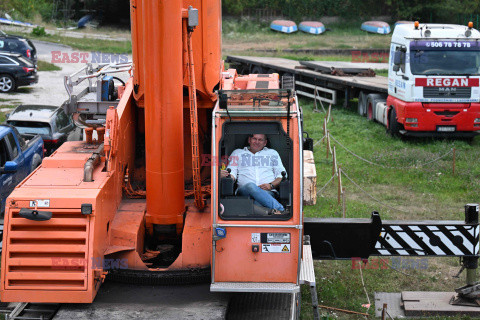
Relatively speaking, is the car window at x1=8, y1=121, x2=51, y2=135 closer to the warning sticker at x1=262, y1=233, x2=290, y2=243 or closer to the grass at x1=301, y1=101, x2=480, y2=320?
the grass at x1=301, y1=101, x2=480, y2=320

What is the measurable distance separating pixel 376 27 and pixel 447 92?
33410mm

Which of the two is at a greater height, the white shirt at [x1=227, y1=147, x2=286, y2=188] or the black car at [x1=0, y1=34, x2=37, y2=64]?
the white shirt at [x1=227, y1=147, x2=286, y2=188]

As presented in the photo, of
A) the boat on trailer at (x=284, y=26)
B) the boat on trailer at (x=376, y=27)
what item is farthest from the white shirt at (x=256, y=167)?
the boat on trailer at (x=376, y=27)

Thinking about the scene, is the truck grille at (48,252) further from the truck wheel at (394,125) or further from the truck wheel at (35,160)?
the truck wheel at (394,125)

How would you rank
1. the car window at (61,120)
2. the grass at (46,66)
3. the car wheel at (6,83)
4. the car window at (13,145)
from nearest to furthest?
the car window at (13,145), the car window at (61,120), the car wheel at (6,83), the grass at (46,66)

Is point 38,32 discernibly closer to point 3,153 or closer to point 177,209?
point 3,153

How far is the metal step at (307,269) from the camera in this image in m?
7.50

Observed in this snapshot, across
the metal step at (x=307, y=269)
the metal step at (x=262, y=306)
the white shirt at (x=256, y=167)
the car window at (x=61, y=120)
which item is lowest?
the car window at (x=61, y=120)

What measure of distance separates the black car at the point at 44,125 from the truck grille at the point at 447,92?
9.33 meters

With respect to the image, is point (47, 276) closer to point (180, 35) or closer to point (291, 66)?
point (180, 35)

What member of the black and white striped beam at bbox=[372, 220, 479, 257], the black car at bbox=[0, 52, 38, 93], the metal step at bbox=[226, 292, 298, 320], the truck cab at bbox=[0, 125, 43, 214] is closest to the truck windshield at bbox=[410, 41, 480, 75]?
the truck cab at bbox=[0, 125, 43, 214]

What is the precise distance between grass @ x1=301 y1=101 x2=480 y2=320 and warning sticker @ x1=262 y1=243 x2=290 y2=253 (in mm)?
2103

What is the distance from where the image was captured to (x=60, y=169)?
831cm

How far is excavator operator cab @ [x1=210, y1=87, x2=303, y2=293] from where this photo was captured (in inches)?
288
